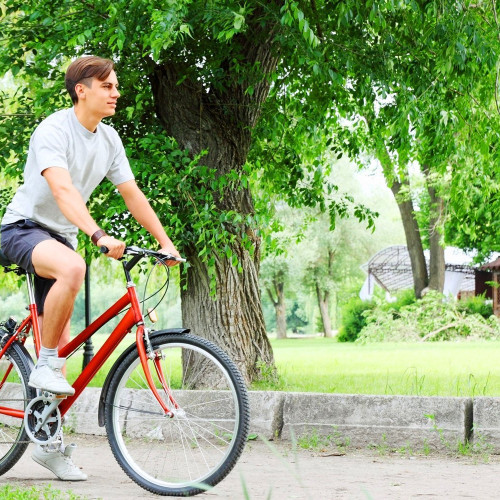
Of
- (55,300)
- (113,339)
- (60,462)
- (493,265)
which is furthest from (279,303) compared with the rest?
(55,300)

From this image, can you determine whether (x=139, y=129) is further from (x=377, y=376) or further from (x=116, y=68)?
(x=377, y=376)

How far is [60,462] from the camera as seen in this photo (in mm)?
4746

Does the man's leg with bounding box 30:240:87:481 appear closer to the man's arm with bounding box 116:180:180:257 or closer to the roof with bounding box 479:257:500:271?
the man's arm with bounding box 116:180:180:257

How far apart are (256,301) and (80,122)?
410cm

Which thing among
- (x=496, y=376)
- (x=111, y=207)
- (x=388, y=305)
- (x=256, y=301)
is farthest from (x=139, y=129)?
(x=388, y=305)

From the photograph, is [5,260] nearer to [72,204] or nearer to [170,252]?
[72,204]

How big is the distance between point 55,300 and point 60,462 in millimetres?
1004

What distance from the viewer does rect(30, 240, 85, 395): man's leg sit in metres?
4.27

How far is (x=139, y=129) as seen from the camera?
8.36 m

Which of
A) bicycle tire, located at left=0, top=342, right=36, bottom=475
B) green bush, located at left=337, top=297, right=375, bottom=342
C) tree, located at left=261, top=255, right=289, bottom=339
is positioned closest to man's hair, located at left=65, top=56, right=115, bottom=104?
bicycle tire, located at left=0, top=342, right=36, bottom=475

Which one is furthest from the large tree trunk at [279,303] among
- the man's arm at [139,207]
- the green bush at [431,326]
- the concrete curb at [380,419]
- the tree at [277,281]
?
the man's arm at [139,207]

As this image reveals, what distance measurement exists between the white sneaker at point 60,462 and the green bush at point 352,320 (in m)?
26.5

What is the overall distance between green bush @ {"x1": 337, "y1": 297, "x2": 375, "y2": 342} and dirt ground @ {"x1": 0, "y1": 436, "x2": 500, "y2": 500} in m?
25.3

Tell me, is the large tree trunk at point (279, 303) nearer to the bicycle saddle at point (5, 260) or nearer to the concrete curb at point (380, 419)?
the concrete curb at point (380, 419)
